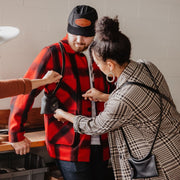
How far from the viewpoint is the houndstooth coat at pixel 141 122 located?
64.5 inches

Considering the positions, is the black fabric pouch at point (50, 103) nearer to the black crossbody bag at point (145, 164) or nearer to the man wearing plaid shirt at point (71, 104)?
the man wearing plaid shirt at point (71, 104)

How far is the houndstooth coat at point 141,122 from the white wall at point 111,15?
3.37 ft

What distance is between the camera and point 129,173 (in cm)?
178

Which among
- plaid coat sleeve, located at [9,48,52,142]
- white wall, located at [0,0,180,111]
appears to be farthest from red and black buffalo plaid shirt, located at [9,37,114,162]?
white wall, located at [0,0,180,111]

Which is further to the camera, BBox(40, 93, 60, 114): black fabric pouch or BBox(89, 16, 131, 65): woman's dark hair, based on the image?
BBox(40, 93, 60, 114): black fabric pouch

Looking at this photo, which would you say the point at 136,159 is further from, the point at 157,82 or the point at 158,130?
the point at 157,82

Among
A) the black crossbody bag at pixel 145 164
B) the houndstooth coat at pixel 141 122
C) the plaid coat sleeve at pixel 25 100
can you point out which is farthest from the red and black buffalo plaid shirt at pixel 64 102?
the black crossbody bag at pixel 145 164

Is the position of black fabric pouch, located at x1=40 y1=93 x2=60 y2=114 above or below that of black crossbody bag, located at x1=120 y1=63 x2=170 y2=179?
above

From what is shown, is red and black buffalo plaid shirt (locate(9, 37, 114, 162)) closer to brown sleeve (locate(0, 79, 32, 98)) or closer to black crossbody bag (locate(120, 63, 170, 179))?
brown sleeve (locate(0, 79, 32, 98))

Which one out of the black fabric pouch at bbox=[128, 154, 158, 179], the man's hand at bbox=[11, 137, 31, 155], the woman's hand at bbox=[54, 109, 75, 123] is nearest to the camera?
the black fabric pouch at bbox=[128, 154, 158, 179]

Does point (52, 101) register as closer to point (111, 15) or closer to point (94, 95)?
point (94, 95)

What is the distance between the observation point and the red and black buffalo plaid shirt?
77.1 inches

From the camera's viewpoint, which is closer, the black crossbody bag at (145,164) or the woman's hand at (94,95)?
the black crossbody bag at (145,164)

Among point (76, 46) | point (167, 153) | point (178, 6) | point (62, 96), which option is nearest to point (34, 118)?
point (62, 96)
